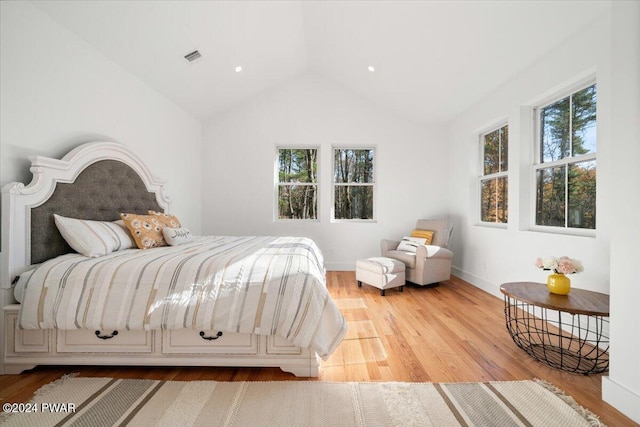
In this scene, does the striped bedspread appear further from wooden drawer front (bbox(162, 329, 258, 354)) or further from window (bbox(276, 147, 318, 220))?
window (bbox(276, 147, 318, 220))

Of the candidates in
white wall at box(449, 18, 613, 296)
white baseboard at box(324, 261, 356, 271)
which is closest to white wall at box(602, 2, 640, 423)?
white wall at box(449, 18, 613, 296)

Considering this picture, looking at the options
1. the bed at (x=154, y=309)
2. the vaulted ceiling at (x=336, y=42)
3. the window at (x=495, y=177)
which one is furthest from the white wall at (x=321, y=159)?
the bed at (x=154, y=309)

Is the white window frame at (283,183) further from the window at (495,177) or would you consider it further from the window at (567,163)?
the window at (567,163)

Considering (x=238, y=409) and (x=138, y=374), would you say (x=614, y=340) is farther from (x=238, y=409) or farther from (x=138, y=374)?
(x=138, y=374)

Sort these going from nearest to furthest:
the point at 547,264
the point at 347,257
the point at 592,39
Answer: the point at 547,264 < the point at 592,39 < the point at 347,257

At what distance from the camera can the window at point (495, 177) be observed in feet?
11.3

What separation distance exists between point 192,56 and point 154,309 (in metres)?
2.87

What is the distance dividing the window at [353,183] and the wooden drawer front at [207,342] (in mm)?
3293

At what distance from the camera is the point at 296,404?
4.75 ft

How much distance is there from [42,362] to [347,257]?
371cm

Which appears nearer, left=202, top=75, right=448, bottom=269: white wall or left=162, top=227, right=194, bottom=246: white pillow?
left=162, top=227, right=194, bottom=246: white pillow

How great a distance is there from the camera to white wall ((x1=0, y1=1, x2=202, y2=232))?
6.12 ft

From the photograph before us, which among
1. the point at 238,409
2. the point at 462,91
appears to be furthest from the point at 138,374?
the point at 462,91

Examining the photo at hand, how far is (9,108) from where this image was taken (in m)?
1.86
